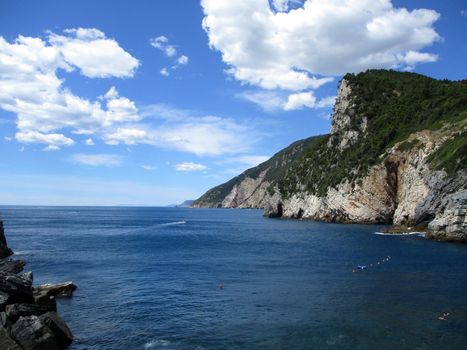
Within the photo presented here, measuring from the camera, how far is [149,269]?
5775cm

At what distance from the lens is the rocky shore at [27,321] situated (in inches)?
1067

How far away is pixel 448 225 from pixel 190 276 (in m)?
53.3

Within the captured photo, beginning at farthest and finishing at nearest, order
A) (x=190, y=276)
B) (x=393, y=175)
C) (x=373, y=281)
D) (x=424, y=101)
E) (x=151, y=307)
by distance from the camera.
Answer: (x=424, y=101)
(x=393, y=175)
(x=190, y=276)
(x=373, y=281)
(x=151, y=307)

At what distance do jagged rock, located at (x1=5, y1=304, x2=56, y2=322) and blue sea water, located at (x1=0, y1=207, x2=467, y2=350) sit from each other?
125 inches

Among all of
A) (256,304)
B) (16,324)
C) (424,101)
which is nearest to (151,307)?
(256,304)

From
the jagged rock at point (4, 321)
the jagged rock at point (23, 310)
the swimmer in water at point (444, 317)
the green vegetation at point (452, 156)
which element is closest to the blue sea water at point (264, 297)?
the swimmer in water at point (444, 317)

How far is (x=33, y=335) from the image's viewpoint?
27.4 meters

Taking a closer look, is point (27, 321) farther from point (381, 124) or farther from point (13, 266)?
point (381, 124)

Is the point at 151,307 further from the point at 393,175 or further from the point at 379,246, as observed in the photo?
the point at 393,175

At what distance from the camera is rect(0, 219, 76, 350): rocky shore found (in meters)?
27.1

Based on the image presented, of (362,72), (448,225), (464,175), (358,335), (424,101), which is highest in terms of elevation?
(362,72)

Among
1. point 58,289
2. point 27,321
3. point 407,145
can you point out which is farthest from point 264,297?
point 407,145

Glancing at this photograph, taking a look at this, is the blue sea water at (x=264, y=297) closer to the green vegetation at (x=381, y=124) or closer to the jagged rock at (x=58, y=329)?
the jagged rock at (x=58, y=329)

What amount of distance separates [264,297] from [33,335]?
68.9ft
